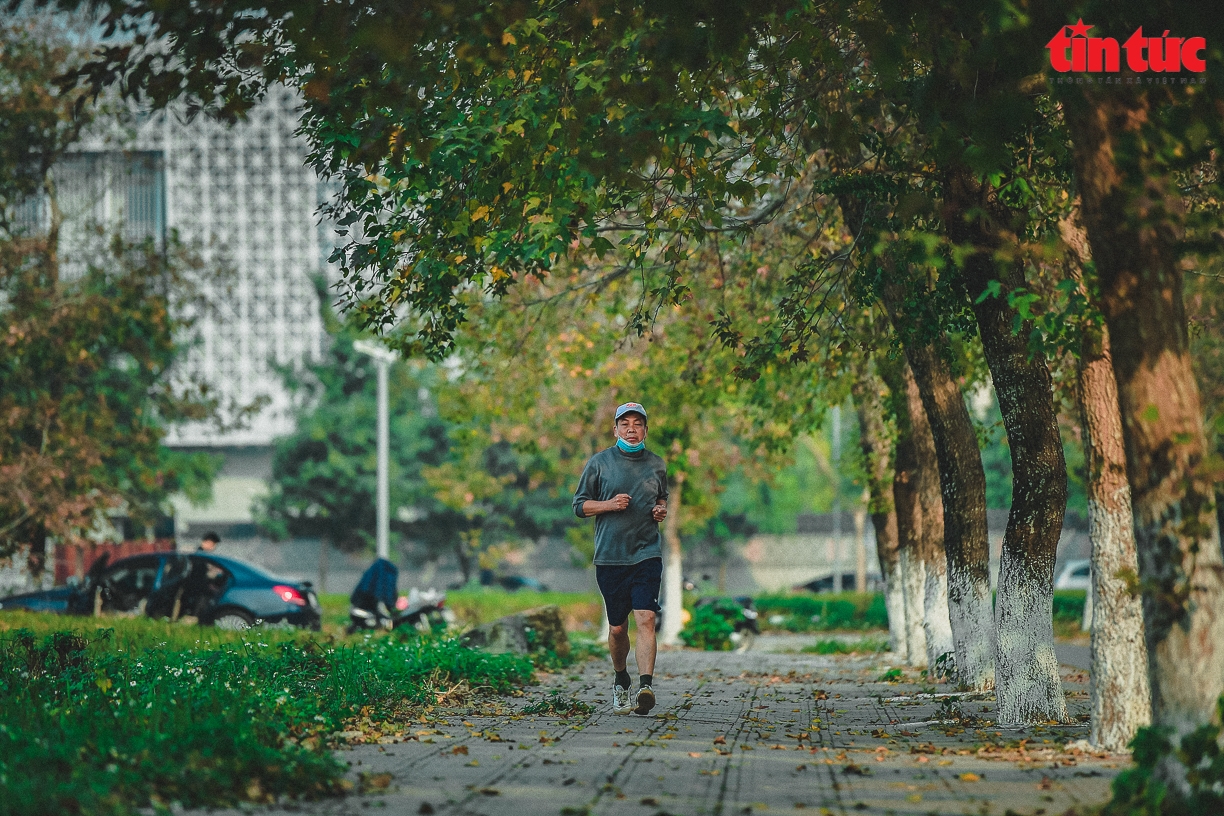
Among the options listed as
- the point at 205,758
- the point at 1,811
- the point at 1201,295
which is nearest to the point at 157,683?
the point at 205,758

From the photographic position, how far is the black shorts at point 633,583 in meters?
9.00

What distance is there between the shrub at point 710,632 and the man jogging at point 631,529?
15.1 m

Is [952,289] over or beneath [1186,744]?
over

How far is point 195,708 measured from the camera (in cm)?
708

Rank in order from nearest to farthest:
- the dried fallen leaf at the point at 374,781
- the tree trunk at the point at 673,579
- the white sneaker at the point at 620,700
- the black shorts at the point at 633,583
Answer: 1. the dried fallen leaf at the point at 374,781
2. the black shorts at the point at 633,583
3. the white sneaker at the point at 620,700
4. the tree trunk at the point at 673,579

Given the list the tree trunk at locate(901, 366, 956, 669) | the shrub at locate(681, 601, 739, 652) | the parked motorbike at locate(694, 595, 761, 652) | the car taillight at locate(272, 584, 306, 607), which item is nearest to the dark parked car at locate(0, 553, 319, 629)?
the car taillight at locate(272, 584, 306, 607)

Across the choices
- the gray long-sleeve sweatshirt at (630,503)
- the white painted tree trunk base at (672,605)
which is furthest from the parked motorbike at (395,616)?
the gray long-sleeve sweatshirt at (630,503)

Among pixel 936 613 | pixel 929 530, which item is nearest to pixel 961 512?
pixel 936 613

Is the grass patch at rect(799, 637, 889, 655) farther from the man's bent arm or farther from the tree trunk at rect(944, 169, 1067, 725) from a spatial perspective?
the man's bent arm

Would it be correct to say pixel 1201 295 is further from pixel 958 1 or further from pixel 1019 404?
pixel 958 1

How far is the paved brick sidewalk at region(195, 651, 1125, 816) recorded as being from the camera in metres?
5.65

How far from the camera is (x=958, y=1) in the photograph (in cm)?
686

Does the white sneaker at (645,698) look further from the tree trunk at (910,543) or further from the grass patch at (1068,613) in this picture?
the grass patch at (1068,613)

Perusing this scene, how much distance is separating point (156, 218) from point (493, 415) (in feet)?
186
